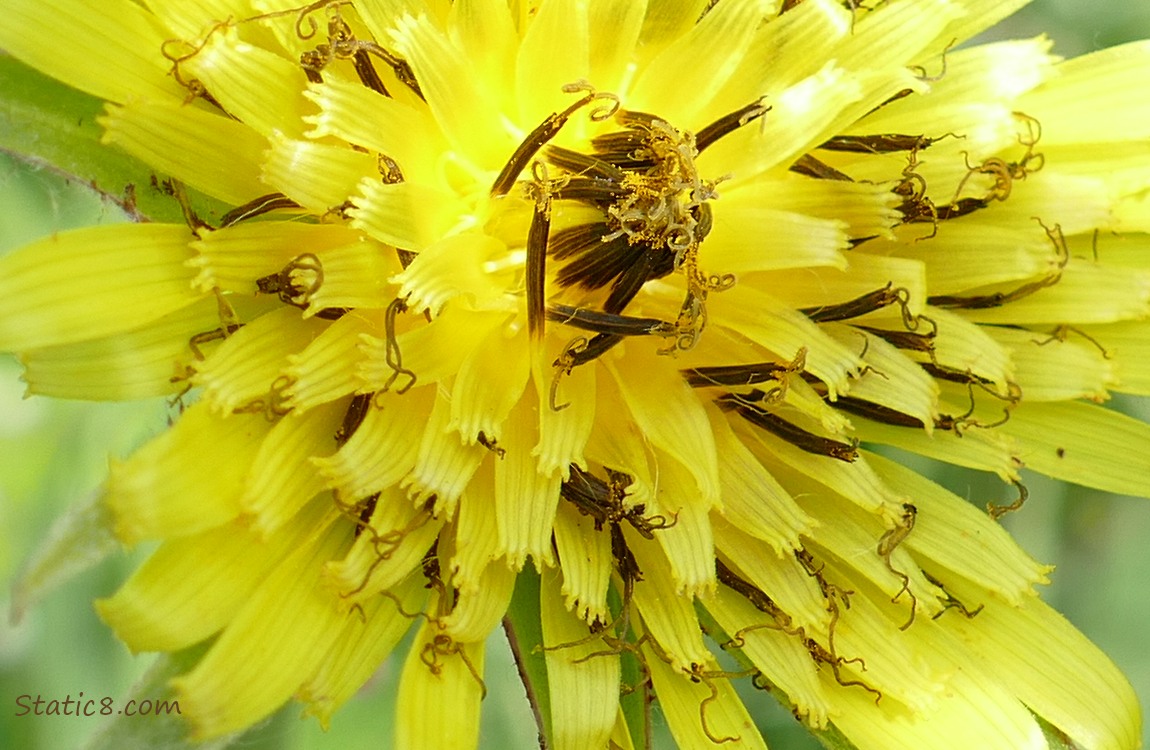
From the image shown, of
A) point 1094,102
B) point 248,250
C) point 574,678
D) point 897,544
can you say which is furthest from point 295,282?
point 1094,102

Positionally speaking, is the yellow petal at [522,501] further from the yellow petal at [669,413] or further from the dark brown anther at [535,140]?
the dark brown anther at [535,140]

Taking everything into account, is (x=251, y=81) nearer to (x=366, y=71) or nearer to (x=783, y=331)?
(x=366, y=71)

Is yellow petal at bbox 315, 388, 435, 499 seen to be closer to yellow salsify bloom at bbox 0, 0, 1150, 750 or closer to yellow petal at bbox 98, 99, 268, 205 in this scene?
yellow salsify bloom at bbox 0, 0, 1150, 750

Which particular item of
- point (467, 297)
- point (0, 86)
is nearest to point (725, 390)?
point (467, 297)

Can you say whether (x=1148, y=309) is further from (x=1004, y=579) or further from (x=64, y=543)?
(x=64, y=543)

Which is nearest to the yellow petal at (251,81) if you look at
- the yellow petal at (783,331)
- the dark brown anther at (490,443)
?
the dark brown anther at (490,443)

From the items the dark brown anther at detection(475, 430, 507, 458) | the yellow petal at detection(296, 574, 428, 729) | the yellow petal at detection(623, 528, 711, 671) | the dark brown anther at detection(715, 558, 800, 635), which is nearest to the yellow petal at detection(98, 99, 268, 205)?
the dark brown anther at detection(475, 430, 507, 458)
